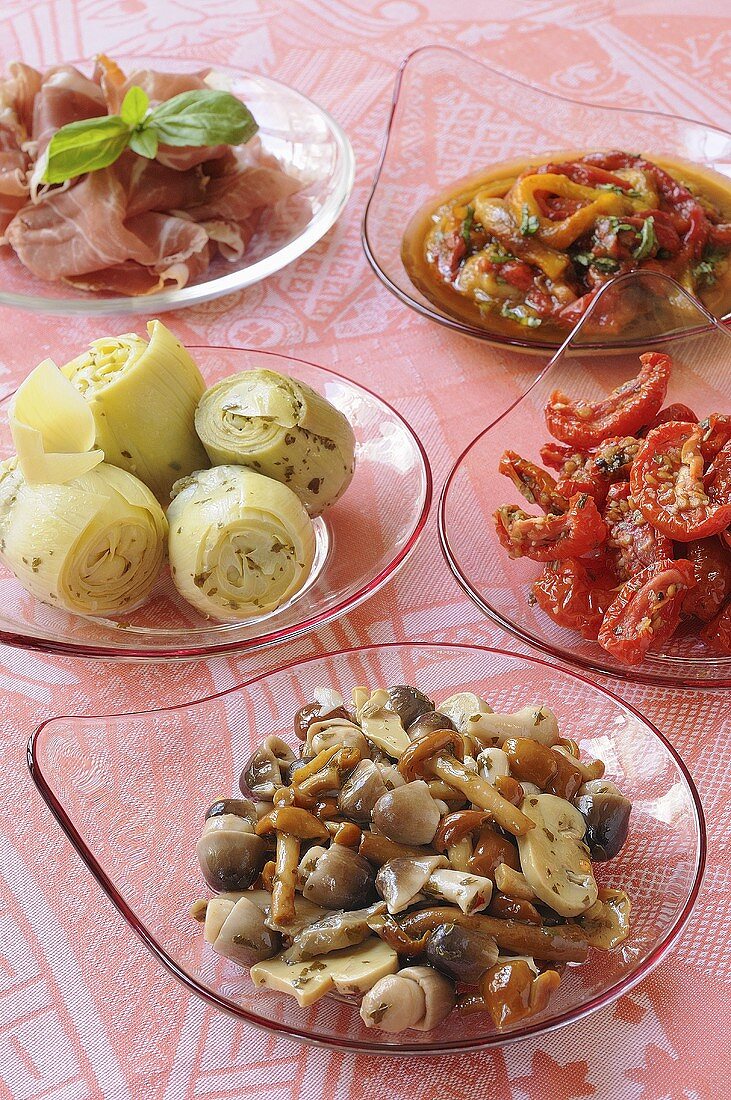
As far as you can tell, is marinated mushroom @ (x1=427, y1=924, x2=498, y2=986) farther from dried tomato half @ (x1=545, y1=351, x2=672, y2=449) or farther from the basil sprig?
the basil sprig

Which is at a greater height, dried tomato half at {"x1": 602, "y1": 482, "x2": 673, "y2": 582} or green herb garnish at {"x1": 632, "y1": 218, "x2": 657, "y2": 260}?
green herb garnish at {"x1": 632, "y1": 218, "x2": 657, "y2": 260}

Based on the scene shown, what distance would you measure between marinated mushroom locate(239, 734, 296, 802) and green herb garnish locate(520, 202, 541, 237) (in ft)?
3.26

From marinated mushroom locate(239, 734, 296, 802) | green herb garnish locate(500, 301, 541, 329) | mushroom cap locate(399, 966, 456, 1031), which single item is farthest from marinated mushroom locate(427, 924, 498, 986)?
green herb garnish locate(500, 301, 541, 329)

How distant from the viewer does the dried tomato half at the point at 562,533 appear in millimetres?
1282

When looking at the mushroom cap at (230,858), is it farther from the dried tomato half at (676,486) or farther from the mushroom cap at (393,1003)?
the dried tomato half at (676,486)

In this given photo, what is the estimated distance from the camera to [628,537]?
1.28m

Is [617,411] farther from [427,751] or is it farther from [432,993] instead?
[432,993]

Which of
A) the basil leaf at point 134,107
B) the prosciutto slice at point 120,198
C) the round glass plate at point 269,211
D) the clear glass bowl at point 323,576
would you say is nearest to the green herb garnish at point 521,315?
the clear glass bowl at point 323,576

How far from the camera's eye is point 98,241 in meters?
1.83

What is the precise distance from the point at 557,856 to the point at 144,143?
1414 millimetres

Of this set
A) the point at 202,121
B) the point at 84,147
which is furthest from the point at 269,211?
the point at 84,147

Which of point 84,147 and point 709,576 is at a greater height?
point 84,147

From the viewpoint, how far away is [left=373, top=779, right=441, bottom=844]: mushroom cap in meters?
0.97

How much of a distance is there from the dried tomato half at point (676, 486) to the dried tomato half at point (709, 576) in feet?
0.10
